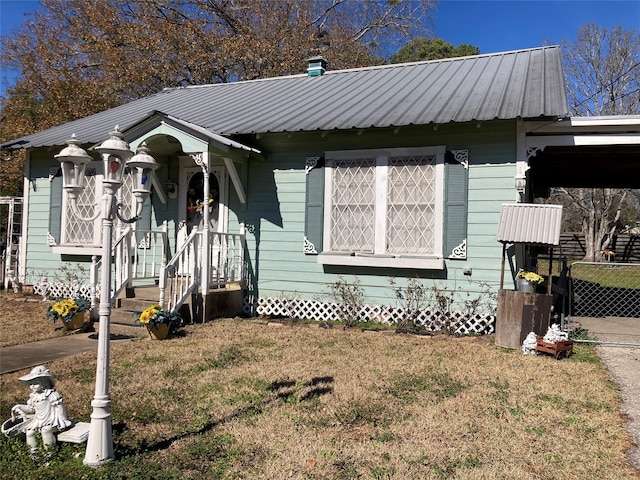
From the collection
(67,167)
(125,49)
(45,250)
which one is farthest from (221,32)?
(67,167)

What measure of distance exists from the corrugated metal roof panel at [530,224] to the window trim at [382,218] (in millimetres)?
1163

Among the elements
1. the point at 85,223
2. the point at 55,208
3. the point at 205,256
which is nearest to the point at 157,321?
the point at 205,256

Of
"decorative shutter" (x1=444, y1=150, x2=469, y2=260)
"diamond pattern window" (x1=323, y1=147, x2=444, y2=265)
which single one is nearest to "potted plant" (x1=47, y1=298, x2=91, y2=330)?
"diamond pattern window" (x1=323, y1=147, x2=444, y2=265)

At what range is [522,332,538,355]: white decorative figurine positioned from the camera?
634cm

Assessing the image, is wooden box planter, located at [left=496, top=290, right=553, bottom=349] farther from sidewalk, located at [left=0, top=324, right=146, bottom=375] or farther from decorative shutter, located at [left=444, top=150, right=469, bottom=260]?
sidewalk, located at [left=0, top=324, right=146, bottom=375]

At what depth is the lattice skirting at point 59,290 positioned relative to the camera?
10.6 meters

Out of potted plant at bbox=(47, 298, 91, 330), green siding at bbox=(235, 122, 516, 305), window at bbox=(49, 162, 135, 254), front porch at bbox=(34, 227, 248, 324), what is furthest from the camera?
window at bbox=(49, 162, 135, 254)

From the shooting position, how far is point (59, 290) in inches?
428

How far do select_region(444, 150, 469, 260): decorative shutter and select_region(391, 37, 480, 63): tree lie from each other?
80.1ft

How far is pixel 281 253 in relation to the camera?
29.6 feet

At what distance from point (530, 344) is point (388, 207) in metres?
2.99

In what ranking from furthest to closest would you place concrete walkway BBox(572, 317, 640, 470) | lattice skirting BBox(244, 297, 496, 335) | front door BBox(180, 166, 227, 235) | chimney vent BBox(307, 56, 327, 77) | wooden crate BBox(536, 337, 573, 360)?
chimney vent BBox(307, 56, 327, 77) < front door BBox(180, 166, 227, 235) < lattice skirting BBox(244, 297, 496, 335) < wooden crate BBox(536, 337, 573, 360) < concrete walkway BBox(572, 317, 640, 470)

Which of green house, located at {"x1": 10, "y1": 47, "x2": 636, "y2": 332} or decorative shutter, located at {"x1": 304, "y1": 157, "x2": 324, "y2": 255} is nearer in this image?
green house, located at {"x1": 10, "y1": 47, "x2": 636, "y2": 332}

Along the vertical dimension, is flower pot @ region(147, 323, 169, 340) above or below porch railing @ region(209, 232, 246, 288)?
below
